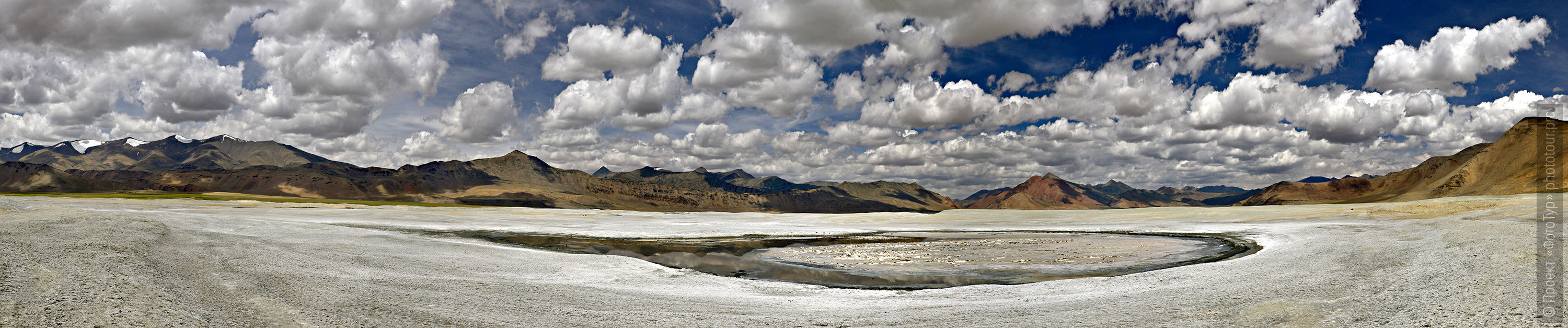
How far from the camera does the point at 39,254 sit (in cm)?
1299

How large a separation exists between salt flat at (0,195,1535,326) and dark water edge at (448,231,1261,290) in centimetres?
189

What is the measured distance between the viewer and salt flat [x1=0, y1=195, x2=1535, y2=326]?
33.6 ft

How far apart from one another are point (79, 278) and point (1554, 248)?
2944 centimetres

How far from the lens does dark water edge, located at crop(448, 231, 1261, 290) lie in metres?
20.6

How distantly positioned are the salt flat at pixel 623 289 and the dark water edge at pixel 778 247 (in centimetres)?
189

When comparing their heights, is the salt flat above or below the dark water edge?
above

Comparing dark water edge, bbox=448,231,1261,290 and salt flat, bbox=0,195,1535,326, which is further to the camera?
dark water edge, bbox=448,231,1261,290

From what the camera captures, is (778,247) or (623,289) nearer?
(623,289)

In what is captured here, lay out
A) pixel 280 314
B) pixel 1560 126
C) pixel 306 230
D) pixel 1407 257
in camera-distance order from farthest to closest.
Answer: pixel 1560 126 → pixel 306 230 → pixel 1407 257 → pixel 280 314

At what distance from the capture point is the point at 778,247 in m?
37.0

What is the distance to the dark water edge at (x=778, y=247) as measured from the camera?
20.6 metres

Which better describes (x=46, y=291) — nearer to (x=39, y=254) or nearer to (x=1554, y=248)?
(x=39, y=254)

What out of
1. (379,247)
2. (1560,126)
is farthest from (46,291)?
(1560,126)

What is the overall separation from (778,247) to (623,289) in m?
20.5
